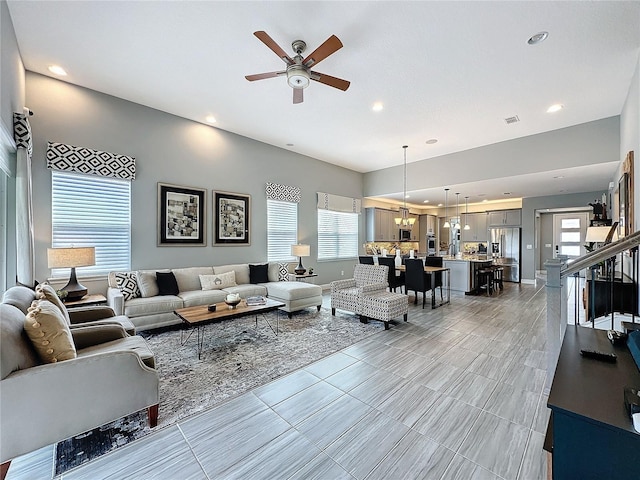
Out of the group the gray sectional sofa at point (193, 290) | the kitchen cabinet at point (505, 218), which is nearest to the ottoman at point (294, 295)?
the gray sectional sofa at point (193, 290)

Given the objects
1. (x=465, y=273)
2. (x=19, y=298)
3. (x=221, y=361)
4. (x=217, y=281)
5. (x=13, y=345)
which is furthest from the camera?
(x=465, y=273)

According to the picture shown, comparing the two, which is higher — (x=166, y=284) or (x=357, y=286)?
(x=166, y=284)

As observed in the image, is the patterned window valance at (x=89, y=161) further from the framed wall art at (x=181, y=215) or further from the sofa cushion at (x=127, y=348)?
the sofa cushion at (x=127, y=348)

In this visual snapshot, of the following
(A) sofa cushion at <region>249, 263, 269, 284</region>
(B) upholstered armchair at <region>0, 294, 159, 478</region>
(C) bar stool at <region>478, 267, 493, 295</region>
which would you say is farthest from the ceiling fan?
(C) bar stool at <region>478, 267, 493, 295</region>

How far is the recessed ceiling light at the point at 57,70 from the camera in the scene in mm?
3434

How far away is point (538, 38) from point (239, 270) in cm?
523

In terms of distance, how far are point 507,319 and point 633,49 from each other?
148 inches

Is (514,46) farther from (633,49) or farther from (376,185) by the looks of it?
(376,185)

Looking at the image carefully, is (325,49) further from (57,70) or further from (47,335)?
(57,70)

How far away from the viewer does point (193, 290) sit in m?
4.64

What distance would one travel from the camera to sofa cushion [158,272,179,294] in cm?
426

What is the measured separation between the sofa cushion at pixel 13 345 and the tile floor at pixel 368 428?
0.64 m

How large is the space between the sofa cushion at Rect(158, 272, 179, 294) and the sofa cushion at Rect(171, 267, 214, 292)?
0.62 ft

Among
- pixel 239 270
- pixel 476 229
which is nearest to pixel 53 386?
pixel 239 270
